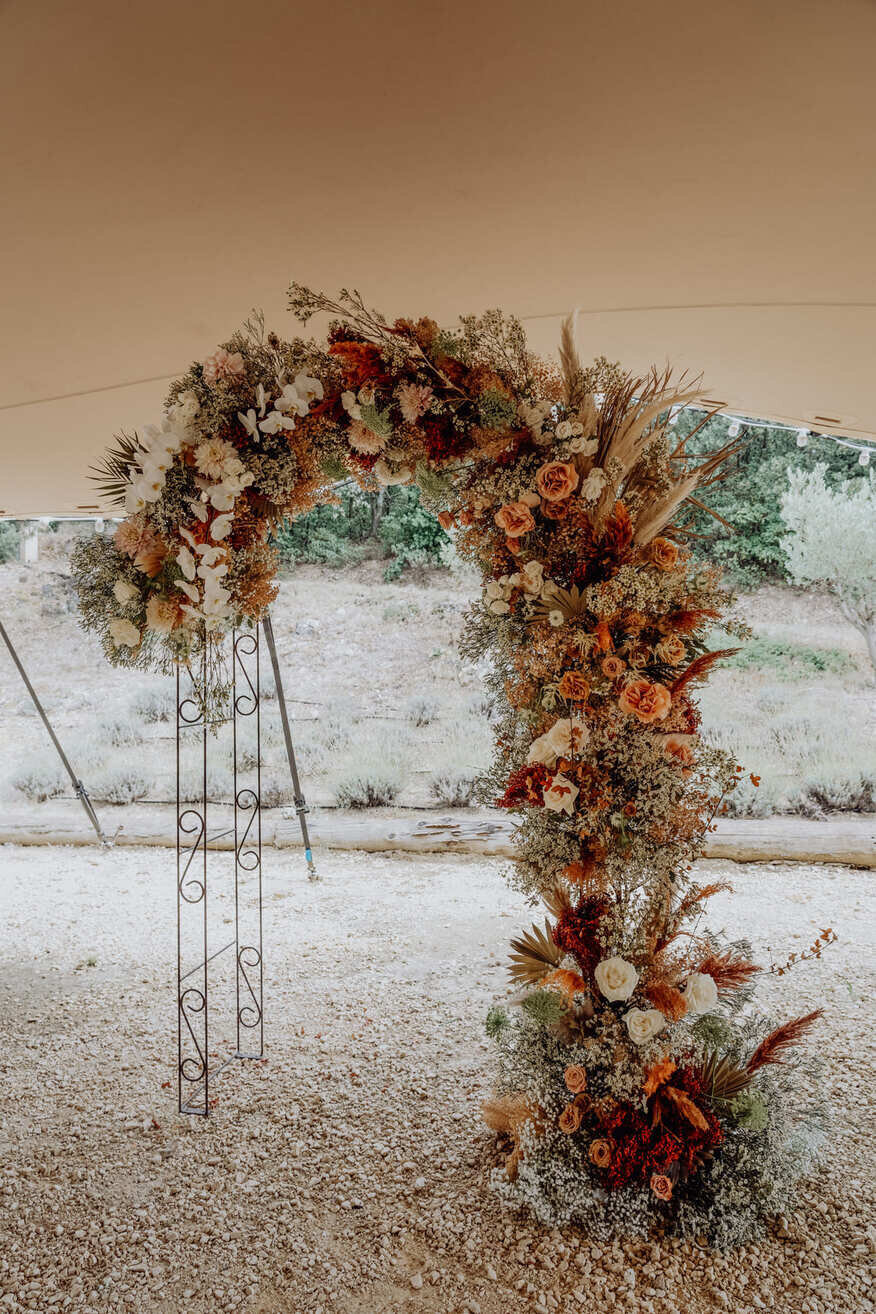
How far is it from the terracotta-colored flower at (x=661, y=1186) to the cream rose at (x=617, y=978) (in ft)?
1.42

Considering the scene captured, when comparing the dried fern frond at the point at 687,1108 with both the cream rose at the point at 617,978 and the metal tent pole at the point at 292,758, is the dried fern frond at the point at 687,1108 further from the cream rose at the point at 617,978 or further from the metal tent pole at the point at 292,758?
the metal tent pole at the point at 292,758

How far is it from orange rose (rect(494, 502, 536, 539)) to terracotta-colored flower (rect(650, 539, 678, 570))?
37cm

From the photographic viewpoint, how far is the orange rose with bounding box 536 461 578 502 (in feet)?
7.86

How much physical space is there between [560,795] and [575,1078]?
2.64ft

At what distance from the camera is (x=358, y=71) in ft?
5.66

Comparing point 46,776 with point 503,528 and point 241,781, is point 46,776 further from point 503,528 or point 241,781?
point 503,528

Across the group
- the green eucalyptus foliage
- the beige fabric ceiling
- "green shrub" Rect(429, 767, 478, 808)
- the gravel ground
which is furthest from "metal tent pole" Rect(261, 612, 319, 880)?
the green eucalyptus foliage

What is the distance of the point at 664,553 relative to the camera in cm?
243

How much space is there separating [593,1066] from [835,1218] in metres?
0.79

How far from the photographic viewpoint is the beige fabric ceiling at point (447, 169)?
63.3 inches

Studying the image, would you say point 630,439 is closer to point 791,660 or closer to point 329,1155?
point 329,1155

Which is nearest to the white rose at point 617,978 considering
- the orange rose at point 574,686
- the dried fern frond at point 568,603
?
the orange rose at point 574,686

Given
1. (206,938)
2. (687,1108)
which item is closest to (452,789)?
(206,938)

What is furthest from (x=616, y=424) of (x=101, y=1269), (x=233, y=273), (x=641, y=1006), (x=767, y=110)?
(x=101, y=1269)
